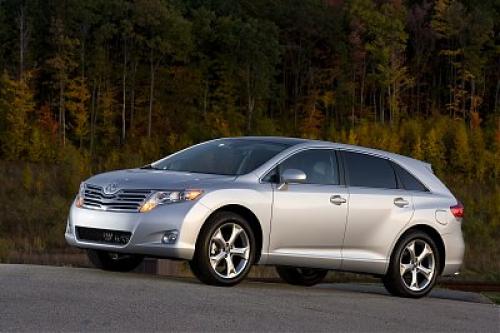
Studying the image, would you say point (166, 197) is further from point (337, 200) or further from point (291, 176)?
point (337, 200)

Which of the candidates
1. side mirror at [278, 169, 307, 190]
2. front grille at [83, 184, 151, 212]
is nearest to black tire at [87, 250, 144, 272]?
front grille at [83, 184, 151, 212]

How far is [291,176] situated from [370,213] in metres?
1.34

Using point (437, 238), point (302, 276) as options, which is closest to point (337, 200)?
point (437, 238)

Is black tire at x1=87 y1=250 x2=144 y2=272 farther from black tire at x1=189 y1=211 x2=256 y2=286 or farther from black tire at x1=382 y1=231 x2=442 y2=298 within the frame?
black tire at x1=382 y1=231 x2=442 y2=298

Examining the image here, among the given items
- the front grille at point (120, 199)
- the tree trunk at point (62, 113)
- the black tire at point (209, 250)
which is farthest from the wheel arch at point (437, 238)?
the tree trunk at point (62, 113)

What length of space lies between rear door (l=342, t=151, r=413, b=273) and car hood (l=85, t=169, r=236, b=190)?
5.42ft

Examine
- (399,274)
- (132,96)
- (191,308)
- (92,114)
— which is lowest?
(92,114)

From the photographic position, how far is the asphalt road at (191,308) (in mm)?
8914

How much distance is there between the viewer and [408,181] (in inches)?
533

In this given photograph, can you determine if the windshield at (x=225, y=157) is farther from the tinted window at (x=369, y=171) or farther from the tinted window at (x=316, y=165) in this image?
the tinted window at (x=369, y=171)

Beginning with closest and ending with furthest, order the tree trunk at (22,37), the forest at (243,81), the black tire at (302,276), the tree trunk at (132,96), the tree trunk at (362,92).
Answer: the black tire at (302,276) < the forest at (243,81) < the tree trunk at (22,37) < the tree trunk at (132,96) < the tree trunk at (362,92)

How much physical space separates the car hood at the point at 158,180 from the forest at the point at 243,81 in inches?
1667

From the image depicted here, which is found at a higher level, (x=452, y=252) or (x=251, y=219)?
(x=251, y=219)

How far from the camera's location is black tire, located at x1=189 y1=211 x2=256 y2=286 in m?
11.4
